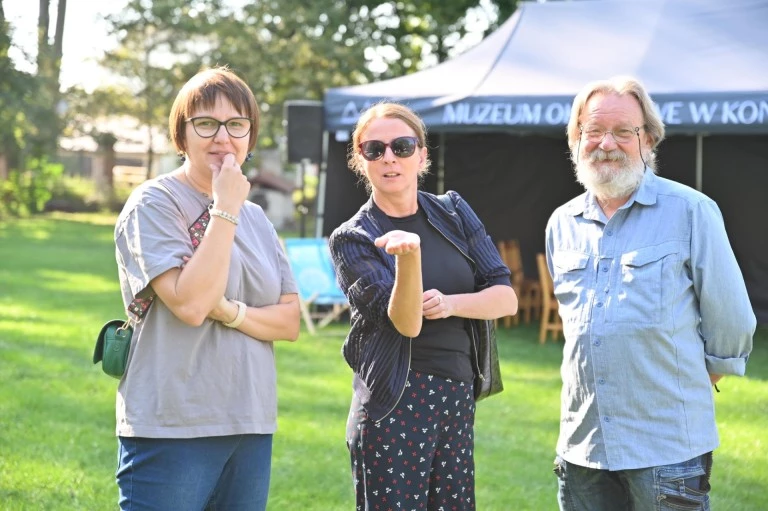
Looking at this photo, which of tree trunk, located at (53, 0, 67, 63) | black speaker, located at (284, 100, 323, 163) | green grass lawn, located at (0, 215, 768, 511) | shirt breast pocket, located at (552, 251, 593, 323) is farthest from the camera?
tree trunk, located at (53, 0, 67, 63)

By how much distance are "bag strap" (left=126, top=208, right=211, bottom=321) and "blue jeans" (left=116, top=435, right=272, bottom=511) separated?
339mm

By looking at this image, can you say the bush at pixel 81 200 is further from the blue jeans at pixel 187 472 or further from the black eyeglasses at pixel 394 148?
the blue jeans at pixel 187 472

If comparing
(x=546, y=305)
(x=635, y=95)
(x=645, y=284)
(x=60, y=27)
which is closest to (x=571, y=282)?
(x=645, y=284)

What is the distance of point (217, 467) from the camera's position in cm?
289

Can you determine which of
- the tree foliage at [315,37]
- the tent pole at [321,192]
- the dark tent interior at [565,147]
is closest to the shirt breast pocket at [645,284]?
the dark tent interior at [565,147]

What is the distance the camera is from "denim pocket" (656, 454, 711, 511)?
3.10 metres

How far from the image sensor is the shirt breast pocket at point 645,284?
124 inches

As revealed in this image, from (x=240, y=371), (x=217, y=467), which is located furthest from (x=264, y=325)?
(x=217, y=467)

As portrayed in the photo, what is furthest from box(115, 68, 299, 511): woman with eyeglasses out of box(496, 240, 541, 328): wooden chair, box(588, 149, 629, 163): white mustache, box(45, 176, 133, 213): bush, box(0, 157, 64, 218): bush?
box(45, 176, 133, 213): bush

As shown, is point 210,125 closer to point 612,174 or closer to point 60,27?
point 612,174

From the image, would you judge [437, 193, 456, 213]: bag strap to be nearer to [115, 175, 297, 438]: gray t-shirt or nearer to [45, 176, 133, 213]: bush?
[115, 175, 297, 438]: gray t-shirt

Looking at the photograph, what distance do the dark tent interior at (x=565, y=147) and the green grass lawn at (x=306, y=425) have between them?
5.32 ft

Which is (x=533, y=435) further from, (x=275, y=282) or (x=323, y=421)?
(x=275, y=282)

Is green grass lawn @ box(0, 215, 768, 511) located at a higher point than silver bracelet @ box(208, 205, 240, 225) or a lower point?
lower
